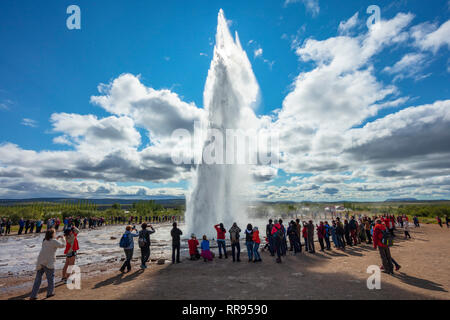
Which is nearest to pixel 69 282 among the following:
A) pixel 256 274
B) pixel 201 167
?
pixel 256 274

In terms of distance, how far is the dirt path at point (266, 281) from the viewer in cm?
677

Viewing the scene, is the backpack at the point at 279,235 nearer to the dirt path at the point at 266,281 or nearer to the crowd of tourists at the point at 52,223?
the dirt path at the point at 266,281

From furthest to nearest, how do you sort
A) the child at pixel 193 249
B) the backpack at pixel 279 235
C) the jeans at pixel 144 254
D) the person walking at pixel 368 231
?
the person walking at pixel 368 231 → the child at pixel 193 249 → the backpack at pixel 279 235 → the jeans at pixel 144 254

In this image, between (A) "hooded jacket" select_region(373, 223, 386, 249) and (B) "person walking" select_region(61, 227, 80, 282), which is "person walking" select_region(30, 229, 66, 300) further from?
(A) "hooded jacket" select_region(373, 223, 386, 249)

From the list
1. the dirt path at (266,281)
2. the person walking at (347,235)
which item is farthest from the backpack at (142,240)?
the person walking at (347,235)

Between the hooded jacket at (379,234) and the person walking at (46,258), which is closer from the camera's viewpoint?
the person walking at (46,258)

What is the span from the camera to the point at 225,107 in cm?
3130

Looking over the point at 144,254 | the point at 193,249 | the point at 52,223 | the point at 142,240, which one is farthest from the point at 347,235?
the point at 52,223

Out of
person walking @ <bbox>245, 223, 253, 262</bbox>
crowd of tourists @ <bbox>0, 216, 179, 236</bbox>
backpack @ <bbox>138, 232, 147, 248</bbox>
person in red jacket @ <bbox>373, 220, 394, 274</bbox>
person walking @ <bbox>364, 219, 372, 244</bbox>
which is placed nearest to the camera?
person in red jacket @ <bbox>373, 220, 394, 274</bbox>

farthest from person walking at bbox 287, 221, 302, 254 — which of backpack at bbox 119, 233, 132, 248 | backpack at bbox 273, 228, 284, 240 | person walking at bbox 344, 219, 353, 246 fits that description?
backpack at bbox 119, 233, 132, 248

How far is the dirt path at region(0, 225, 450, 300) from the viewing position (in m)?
6.77
